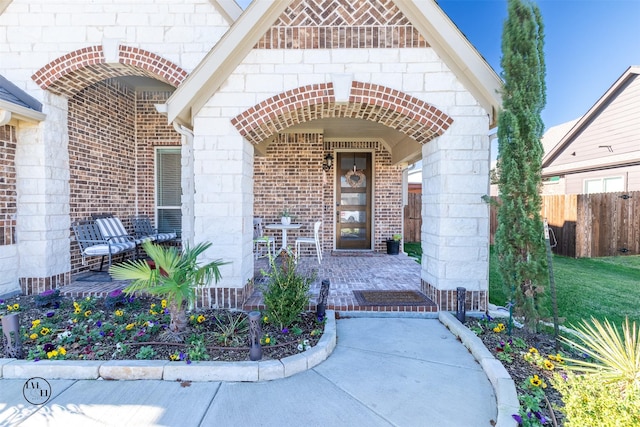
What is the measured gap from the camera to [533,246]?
3463 mm

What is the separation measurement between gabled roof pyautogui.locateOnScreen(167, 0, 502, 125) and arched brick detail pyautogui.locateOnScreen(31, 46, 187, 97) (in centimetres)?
132

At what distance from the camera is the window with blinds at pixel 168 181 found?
7.23 m

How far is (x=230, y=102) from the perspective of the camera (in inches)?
165

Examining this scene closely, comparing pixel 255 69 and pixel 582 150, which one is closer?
pixel 255 69

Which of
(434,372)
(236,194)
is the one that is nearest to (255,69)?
(236,194)

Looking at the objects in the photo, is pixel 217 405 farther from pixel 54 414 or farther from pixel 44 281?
pixel 44 281

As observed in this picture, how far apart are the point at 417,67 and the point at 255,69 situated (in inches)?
85.3

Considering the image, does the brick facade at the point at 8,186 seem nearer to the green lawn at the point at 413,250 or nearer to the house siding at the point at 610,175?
the green lawn at the point at 413,250

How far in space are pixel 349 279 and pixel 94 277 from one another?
15.0ft

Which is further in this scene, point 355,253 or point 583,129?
point 583,129

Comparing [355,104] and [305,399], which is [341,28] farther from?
[305,399]

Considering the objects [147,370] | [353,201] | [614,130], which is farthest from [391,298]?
[614,130]

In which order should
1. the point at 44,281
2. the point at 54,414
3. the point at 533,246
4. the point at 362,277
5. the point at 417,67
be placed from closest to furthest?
the point at 54,414, the point at 533,246, the point at 417,67, the point at 44,281, the point at 362,277

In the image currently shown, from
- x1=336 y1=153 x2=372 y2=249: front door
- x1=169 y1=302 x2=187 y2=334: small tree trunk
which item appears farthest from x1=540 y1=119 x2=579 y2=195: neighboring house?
x1=169 y1=302 x2=187 y2=334: small tree trunk
